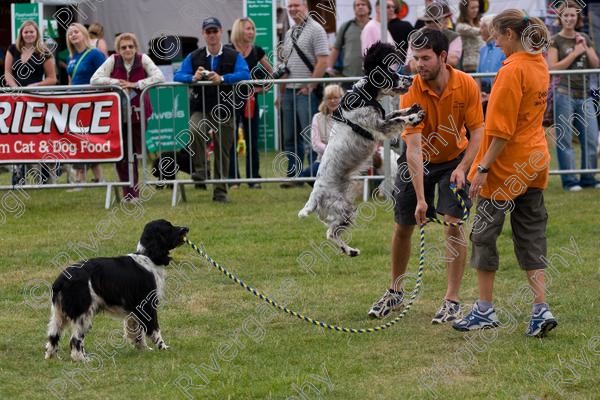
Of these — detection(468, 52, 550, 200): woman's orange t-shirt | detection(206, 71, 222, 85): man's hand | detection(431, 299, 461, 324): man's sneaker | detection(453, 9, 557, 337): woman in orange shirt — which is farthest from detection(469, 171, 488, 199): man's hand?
detection(206, 71, 222, 85): man's hand

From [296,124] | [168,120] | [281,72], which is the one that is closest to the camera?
[168,120]

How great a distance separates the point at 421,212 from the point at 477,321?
0.77 meters

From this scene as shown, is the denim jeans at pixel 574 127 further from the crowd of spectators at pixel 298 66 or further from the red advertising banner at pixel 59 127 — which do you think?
the red advertising banner at pixel 59 127

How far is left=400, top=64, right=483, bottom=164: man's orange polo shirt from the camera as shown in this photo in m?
6.99

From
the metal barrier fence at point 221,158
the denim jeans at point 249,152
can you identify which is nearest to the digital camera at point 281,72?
the denim jeans at point 249,152

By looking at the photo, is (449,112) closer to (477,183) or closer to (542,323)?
(477,183)

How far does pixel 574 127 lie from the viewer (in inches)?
514

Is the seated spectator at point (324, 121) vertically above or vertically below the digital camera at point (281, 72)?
below

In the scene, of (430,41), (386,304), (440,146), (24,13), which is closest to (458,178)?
(440,146)

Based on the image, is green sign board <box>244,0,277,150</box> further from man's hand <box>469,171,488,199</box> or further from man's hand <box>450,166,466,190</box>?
man's hand <box>469,171,488,199</box>

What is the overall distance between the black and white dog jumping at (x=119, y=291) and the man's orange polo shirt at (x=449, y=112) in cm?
167

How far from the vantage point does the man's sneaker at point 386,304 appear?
7.55 metres

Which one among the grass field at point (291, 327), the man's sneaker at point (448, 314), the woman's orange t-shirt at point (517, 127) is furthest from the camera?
the man's sneaker at point (448, 314)

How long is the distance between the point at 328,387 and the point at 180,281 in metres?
3.09
